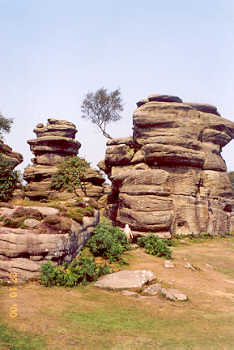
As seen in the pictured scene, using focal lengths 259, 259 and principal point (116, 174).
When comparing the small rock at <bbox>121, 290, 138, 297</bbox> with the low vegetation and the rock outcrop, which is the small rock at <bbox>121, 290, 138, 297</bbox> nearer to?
the low vegetation

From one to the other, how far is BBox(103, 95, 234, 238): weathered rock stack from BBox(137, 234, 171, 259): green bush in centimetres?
347

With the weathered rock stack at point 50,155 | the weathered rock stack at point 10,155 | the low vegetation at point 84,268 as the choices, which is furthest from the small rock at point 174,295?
the weathered rock stack at point 50,155

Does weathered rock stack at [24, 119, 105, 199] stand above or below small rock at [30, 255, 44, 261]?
above

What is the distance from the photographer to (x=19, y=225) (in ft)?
41.9

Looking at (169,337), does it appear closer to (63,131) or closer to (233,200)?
(233,200)

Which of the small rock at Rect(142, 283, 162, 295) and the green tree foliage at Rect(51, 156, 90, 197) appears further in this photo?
the green tree foliage at Rect(51, 156, 90, 197)

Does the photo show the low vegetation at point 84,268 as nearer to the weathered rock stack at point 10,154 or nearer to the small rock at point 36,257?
the small rock at point 36,257

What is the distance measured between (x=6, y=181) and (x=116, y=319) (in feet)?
64.2

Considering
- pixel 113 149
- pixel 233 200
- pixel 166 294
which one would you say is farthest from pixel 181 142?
pixel 166 294

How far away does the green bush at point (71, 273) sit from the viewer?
11.3 m

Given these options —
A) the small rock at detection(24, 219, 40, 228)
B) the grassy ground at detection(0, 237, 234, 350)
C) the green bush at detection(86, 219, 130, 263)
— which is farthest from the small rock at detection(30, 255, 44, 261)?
the green bush at detection(86, 219, 130, 263)

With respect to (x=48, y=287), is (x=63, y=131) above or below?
above

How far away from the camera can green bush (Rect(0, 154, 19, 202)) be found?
926 inches

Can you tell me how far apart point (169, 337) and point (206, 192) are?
81.8 ft
